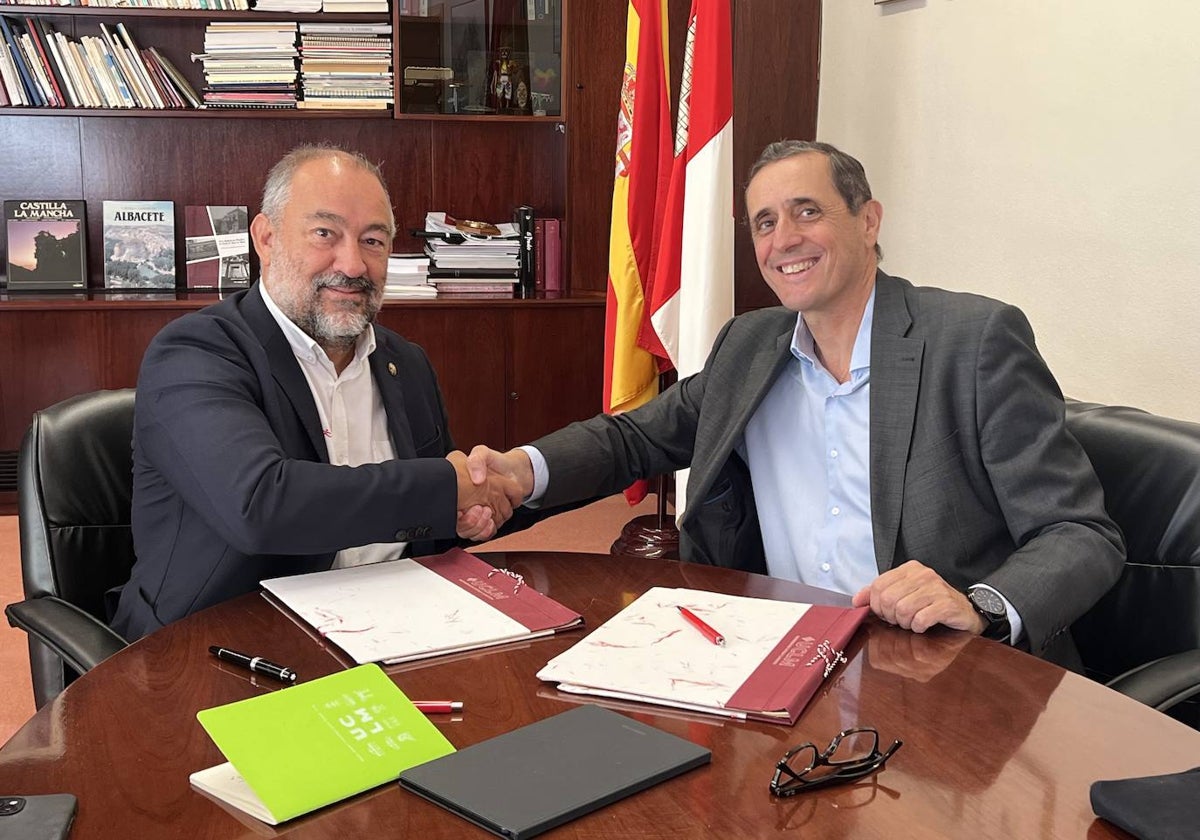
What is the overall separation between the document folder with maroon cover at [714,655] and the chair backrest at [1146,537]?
0.54 m

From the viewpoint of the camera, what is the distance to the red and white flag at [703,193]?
3523 mm

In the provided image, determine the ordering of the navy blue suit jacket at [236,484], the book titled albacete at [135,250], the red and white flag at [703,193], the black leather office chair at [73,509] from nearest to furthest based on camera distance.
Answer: the navy blue suit jacket at [236,484]
the black leather office chair at [73,509]
the red and white flag at [703,193]
the book titled albacete at [135,250]

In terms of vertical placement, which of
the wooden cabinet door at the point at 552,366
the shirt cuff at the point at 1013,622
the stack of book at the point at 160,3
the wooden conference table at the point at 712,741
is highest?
the stack of book at the point at 160,3

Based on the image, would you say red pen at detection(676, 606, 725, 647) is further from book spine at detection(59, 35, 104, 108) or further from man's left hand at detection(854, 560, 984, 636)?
book spine at detection(59, 35, 104, 108)

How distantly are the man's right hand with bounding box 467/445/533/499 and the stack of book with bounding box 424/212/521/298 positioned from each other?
2743 mm

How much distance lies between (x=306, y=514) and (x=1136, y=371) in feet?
5.96

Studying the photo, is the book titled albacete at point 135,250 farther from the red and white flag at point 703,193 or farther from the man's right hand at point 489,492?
the man's right hand at point 489,492

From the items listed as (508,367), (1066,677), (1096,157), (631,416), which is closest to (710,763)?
(1066,677)

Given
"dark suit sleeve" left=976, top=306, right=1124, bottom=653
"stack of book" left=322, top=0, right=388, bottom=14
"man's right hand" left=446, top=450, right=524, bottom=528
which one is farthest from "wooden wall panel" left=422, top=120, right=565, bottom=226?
"dark suit sleeve" left=976, top=306, right=1124, bottom=653

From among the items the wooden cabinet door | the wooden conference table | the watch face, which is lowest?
the wooden cabinet door

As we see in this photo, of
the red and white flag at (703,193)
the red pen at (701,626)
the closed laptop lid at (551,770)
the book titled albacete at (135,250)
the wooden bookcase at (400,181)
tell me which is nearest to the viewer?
the closed laptop lid at (551,770)

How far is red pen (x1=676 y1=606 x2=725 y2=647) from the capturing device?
1.39 m

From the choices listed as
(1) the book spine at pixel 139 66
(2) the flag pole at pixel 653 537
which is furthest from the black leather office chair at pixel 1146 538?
(1) the book spine at pixel 139 66

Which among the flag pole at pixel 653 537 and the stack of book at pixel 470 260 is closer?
the flag pole at pixel 653 537
